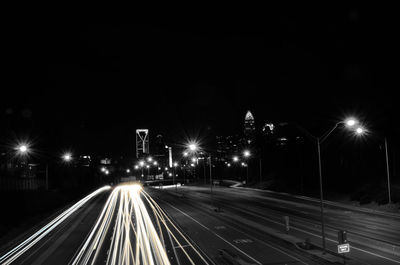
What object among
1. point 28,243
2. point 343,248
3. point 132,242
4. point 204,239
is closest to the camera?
point 343,248

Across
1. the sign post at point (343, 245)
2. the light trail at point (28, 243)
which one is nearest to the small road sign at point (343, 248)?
the sign post at point (343, 245)

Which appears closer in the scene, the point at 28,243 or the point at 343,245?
the point at 343,245

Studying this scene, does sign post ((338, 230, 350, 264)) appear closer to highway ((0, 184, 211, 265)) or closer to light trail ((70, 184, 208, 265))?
highway ((0, 184, 211, 265))

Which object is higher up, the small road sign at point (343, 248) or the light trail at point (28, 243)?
the small road sign at point (343, 248)

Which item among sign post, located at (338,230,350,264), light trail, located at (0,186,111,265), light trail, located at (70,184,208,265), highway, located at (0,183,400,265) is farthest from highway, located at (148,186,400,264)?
light trail, located at (0,186,111,265)

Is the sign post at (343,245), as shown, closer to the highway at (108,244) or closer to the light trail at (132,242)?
the highway at (108,244)

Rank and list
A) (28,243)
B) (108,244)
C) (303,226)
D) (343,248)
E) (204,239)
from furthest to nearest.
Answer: (303,226) → (28,243) → (204,239) → (108,244) → (343,248)

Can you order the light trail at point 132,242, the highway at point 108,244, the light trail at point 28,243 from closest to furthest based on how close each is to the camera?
the light trail at point 132,242 → the highway at point 108,244 → the light trail at point 28,243

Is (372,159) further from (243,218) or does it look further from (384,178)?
(243,218)

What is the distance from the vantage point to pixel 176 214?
47.1 metres

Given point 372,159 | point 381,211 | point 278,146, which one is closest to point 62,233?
point 381,211

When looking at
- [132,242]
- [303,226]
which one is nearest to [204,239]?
[132,242]

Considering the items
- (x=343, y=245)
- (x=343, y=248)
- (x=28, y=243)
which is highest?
(x=343, y=245)

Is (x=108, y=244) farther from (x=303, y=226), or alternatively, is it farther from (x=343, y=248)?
(x=303, y=226)
